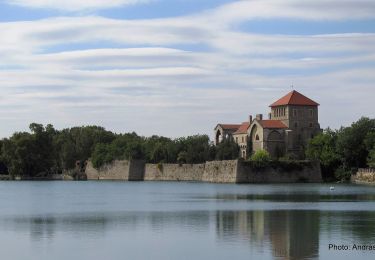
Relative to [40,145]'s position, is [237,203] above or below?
below

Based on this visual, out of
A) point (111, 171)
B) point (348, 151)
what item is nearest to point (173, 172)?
point (111, 171)

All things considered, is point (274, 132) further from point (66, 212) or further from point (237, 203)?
point (66, 212)

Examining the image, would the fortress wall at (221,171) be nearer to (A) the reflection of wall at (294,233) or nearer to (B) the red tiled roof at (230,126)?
(B) the red tiled roof at (230,126)

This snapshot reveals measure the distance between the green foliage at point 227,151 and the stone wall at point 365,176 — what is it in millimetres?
24881

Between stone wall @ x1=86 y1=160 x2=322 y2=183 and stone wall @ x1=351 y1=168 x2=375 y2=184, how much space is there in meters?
3.80

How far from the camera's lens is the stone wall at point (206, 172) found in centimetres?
8819

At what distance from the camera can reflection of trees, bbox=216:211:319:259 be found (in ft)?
83.3

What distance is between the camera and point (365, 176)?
291ft

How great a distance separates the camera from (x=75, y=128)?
162000 millimetres

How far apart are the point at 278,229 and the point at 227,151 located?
82.5 meters

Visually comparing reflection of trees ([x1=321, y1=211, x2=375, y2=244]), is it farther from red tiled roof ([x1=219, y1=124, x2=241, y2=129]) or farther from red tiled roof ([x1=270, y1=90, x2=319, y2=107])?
red tiled roof ([x1=219, y1=124, x2=241, y2=129])

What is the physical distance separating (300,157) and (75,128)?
2661 inches

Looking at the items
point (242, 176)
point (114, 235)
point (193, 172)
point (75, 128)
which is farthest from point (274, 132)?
point (114, 235)

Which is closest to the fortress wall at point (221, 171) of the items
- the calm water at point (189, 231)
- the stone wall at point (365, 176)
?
the stone wall at point (365, 176)
